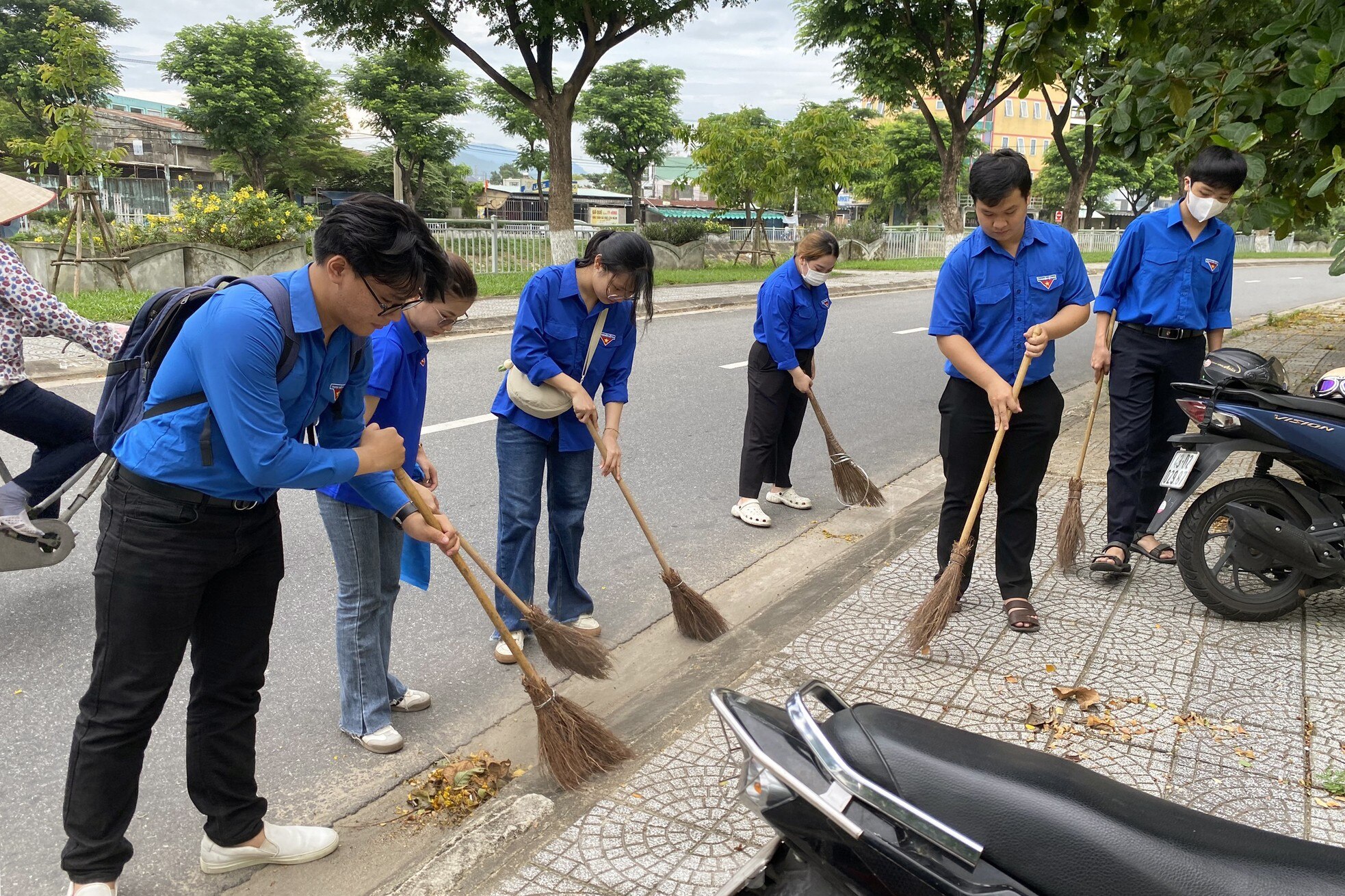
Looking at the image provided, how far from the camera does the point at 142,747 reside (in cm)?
233

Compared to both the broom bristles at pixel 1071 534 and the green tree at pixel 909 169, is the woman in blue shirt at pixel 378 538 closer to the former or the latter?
the broom bristles at pixel 1071 534

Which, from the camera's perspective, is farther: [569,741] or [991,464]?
[991,464]

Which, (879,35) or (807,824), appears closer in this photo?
(807,824)

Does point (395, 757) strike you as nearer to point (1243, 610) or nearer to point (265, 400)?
point (265, 400)

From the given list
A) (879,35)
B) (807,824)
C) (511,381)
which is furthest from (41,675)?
(879,35)

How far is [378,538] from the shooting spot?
3129 millimetres

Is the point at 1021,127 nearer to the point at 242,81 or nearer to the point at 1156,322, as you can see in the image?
the point at 242,81

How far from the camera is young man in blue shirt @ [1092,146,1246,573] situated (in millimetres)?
4453

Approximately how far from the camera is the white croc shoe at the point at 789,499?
5961 millimetres

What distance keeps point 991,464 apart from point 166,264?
13.7 metres

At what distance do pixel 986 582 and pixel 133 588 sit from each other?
355 cm

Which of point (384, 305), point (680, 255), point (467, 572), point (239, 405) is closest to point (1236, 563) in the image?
point (467, 572)

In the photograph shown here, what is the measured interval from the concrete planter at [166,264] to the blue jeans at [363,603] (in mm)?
11998

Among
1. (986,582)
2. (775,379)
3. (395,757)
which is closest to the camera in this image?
(395,757)
